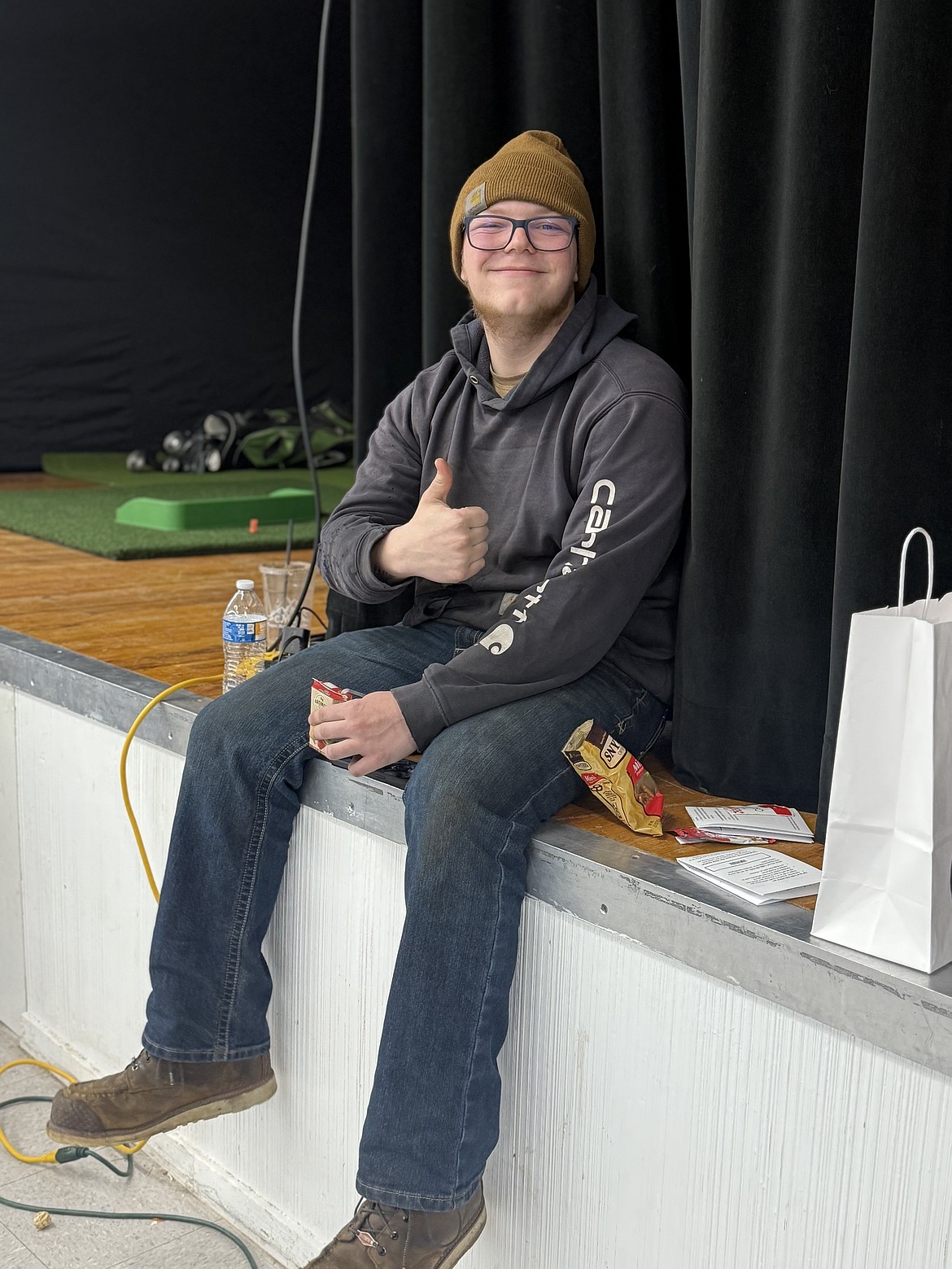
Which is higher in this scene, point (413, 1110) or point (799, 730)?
point (799, 730)

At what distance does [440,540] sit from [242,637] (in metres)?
0.44

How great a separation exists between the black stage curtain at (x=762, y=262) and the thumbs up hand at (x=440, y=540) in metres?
0.26

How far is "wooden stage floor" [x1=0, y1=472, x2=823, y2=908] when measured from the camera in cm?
145

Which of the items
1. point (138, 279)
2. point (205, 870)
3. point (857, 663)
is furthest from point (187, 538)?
point (138, 279)

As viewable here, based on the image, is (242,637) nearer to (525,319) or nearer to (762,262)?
(525,319)

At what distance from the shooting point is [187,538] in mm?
3834

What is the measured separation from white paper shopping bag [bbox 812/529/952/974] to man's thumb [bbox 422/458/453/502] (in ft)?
2.16

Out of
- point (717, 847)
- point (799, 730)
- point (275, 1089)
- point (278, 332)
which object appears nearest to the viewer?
point (717, 847)

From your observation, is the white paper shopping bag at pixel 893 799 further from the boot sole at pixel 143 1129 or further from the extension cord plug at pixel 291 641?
the extension cord plug at pixel 291 641

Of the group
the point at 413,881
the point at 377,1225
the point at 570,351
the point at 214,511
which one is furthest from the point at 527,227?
the point at 214,511

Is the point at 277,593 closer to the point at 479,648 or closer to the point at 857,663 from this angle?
the point at 479,648

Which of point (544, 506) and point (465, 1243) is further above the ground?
point (544, 506)

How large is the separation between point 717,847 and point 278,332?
6.69m

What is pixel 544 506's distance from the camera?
5.18 ft
